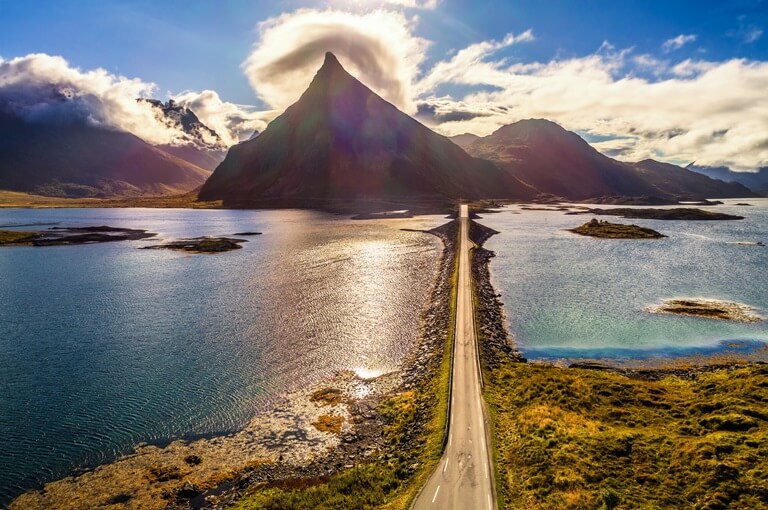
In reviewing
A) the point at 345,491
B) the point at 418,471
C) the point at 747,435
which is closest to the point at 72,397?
the point at 345,491

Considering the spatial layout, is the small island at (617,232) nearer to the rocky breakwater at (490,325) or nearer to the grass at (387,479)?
the rocky breakwater at (490,325)

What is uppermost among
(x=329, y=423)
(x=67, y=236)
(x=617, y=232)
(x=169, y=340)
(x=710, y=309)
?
(x=617, y=232)

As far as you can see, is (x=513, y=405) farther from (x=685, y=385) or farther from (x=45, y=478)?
(x=45, y=478)

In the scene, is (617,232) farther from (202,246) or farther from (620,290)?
(202,246)

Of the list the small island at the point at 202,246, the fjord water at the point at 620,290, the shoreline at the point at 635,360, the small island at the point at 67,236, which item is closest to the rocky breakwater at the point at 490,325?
Result: the shoreline at the point at 635,360

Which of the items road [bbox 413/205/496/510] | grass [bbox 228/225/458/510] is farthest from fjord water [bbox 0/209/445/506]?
grass [bbox 228/225/458/510]

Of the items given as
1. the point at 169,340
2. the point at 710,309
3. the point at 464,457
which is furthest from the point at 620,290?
the point at 169,340
